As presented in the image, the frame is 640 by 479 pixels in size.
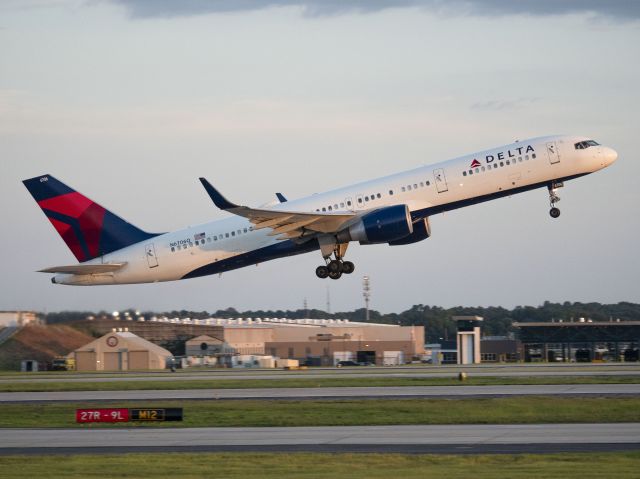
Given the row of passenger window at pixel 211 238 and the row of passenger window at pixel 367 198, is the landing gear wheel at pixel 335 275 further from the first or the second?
the row of passenger window at pixel 211 238

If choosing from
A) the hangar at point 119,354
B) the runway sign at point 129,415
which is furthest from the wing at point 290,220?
the hangar at point 119,354

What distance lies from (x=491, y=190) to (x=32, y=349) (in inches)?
1521

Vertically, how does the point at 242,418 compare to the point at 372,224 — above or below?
below

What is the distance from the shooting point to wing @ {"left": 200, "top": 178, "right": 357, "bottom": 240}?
1965 inches

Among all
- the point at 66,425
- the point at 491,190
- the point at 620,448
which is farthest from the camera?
the point at 491,190

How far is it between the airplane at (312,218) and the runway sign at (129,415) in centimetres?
1473

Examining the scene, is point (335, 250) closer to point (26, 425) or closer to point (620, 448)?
point (26, 425)

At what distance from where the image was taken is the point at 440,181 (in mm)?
51031

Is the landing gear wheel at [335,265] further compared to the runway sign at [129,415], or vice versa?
the landing gear wheel at [335,265]

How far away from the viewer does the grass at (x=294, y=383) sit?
48.9 meters

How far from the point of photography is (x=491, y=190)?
167 ft

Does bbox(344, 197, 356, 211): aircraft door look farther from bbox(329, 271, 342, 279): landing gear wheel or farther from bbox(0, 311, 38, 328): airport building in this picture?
bbox(0, 311, 38, 328): airport building

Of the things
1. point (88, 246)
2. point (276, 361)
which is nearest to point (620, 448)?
point (88, 246)

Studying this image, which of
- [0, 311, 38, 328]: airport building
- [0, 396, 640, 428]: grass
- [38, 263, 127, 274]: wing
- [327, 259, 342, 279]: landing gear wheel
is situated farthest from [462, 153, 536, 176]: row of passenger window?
[0, 311, 38, 328]: airport building
